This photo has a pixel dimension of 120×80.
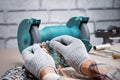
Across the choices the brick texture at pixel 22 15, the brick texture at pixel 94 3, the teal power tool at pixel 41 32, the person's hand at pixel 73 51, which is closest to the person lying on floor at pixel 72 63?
the person's hand at pixel 73 51

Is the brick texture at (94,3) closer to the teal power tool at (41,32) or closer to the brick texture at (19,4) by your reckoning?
the brick texture at (19,4)

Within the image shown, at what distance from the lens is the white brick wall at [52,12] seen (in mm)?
1876

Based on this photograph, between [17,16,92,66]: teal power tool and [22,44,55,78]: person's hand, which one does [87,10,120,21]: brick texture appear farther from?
[22,44,55,78]: person's hand

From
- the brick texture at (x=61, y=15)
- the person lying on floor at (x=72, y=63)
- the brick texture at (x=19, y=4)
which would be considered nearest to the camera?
the person lying on floor at (x=72, y=63)

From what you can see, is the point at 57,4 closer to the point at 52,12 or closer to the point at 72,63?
the point at 52,12

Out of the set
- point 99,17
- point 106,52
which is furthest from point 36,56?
point 99,17

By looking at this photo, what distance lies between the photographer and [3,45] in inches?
75.2

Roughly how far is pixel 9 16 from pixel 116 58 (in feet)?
3.55

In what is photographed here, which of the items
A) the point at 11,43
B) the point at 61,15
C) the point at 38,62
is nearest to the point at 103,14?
the point at 61,15

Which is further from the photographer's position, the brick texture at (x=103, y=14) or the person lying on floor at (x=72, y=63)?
the brick texture at (x=103, y=14)

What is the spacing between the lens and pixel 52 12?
6.41ft

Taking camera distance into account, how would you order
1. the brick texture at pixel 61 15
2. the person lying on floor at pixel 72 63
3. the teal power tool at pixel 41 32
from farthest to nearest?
the brick texture at pixel 61 15 → the teal power tool at pixel 41 32 → the person lying on floor at pixel 72 63

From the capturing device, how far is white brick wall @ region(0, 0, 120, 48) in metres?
1.88

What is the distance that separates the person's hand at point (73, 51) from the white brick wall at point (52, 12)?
1.05 meters
